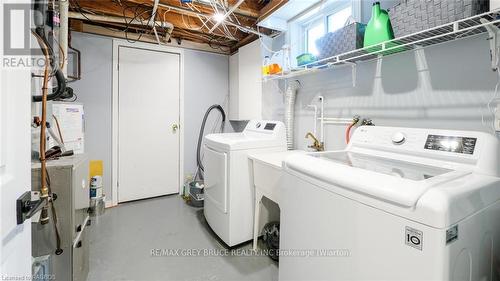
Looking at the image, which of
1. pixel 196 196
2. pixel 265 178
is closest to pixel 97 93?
pixel 196 196

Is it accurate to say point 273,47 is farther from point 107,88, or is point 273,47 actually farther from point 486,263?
point 486,263

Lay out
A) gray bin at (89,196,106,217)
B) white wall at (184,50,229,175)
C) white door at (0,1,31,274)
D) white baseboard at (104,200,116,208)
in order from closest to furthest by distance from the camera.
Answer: white door at (0,1,31,274), gray bin at (89,196,106,217), white baseboard at (104,200,116,208), white wall at (184,50,229,175)

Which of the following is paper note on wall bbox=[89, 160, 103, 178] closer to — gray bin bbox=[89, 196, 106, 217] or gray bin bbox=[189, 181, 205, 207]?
gray bin bbox=[89, 196, 106, 217]

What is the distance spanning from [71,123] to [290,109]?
225cm

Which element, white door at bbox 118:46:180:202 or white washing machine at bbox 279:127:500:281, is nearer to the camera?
white washing machine at bbox 279:127:500:281

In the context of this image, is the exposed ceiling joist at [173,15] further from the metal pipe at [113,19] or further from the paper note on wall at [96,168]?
the paper note on wall at [96,168]

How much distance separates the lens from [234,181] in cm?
207

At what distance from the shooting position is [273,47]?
2861 mm

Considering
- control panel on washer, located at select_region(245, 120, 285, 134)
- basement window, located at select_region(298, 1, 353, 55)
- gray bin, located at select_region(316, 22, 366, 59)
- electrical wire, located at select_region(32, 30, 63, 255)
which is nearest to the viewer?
electrical wire, located at select_region(32, 30, 63, 255)

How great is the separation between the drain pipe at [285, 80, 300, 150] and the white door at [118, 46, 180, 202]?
5.97 ft

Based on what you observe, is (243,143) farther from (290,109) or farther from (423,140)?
(423,140)

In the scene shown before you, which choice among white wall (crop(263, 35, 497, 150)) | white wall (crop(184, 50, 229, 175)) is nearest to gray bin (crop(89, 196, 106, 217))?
white wall (crop(184, 50, 229, 175))

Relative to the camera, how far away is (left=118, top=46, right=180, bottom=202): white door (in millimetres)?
3174
